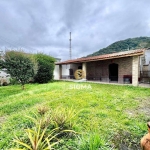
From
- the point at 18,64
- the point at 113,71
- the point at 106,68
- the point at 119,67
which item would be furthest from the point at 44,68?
the point at 119,67

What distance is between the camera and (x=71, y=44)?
25484 millimetres

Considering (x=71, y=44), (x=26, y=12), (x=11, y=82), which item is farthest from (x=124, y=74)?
(x=71, y=44)

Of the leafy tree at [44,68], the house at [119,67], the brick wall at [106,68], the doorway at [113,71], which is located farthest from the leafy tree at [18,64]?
the doorway at [113,71]

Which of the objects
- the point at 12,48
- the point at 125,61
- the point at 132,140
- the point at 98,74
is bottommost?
the point at 132,140

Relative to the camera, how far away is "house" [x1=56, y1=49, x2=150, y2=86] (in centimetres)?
928

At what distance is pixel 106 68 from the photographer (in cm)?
1341

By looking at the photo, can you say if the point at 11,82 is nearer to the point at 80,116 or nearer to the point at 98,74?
the point at 98,74

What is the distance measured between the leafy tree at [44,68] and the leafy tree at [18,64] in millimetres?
3934

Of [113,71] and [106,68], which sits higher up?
[106,68]

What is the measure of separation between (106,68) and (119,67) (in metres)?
1.76

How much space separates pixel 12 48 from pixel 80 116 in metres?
9.10

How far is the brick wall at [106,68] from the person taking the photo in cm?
1130

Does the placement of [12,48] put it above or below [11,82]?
above

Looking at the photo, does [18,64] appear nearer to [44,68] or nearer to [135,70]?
[44,68]
